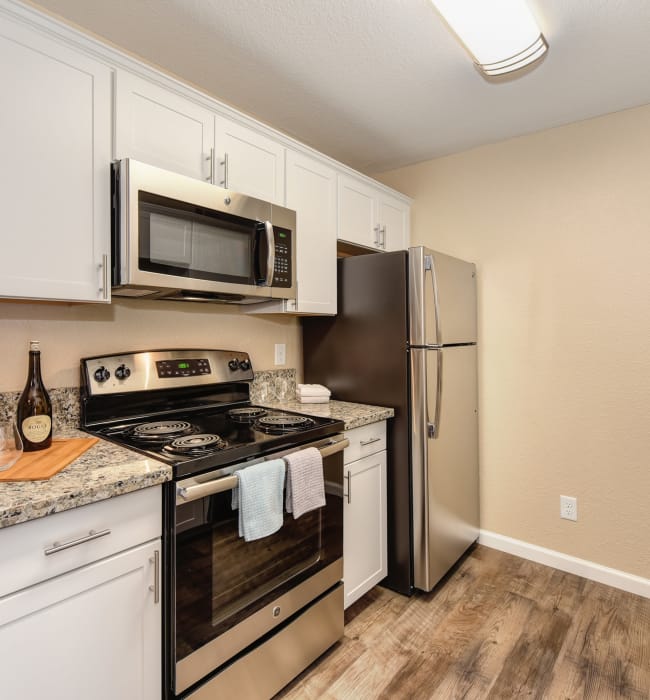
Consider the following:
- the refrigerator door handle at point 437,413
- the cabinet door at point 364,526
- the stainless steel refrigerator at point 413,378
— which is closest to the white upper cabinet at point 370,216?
the stainless steel refrigerator at point 413,378

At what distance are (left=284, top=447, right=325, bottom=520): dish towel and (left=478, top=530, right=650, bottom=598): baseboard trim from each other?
62.3 inches

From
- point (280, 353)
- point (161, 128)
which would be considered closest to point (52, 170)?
point (161, 128)

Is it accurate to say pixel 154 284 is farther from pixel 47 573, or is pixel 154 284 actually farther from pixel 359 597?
pixel 359 597

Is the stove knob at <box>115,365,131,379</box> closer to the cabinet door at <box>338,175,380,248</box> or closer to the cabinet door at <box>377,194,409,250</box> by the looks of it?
the cabinet door at <box>338,175,380,248</box>

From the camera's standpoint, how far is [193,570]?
1290mm

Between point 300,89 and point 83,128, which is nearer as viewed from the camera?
point 83,128

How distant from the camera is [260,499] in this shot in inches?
56.1

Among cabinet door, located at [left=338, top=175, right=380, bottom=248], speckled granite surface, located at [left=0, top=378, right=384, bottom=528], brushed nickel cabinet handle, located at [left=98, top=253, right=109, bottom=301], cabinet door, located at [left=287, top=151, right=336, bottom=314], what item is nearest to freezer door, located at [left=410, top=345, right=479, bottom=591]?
speckled granite surface, located at [left=0, top=378, right=384, bottom=528]

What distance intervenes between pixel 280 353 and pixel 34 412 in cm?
130

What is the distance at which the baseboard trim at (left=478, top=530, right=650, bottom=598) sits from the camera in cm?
223

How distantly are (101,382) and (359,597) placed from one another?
1.48 meters

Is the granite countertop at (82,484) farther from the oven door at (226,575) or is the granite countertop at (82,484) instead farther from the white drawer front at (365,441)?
the white drawer front at (365,441)

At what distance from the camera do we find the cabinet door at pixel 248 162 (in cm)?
179

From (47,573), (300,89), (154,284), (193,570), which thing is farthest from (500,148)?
(47,573)
